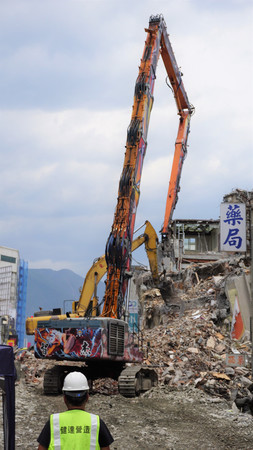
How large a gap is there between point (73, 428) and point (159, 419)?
388 inches

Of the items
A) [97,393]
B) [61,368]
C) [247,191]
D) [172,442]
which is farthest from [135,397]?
[247,191]

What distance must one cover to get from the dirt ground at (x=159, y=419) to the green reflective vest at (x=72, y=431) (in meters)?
6.61

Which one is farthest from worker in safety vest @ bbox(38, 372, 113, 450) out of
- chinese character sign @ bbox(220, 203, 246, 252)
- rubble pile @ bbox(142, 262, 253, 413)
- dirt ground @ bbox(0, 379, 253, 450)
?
chinese character sign @ bbox(220, 203, 246, 252)

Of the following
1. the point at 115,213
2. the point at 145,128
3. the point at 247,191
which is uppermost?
the point at 247,191

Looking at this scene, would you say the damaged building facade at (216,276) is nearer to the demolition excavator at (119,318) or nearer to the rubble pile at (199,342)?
the rubble pile at (199,342)

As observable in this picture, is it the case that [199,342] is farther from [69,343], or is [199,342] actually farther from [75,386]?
[75,386]

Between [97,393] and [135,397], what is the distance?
55.6 inches

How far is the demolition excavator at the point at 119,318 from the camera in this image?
656 inches

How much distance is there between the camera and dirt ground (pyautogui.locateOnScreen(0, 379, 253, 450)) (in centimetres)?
1148

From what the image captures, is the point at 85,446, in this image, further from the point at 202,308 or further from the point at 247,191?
the point at 247,191

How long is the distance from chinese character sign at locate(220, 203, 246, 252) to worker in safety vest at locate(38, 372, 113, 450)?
16.2 m

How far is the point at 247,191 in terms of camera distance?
5016 centimetres

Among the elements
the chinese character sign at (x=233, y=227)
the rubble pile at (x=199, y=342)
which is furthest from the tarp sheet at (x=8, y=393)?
the chinese character sign at (x=233, y=227)

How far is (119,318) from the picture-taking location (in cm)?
1869
